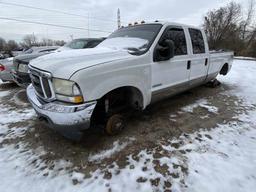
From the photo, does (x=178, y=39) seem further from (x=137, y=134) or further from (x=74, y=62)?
(x=74, y=62)

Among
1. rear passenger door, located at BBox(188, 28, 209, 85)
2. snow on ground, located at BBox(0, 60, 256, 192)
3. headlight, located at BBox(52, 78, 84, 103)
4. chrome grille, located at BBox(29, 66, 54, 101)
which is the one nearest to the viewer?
snow on ground, located at BBox(0, 60, 256, 192)

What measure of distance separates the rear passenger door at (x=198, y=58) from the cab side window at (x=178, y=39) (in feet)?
1.12

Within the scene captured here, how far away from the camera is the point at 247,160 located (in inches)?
98.2

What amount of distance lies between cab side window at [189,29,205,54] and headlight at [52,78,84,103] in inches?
124

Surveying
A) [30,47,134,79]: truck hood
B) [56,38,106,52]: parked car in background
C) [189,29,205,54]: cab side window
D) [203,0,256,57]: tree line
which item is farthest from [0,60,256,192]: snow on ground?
[203,0,256,57]: tree line

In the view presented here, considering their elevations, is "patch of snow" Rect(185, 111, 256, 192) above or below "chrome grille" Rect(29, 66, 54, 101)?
below

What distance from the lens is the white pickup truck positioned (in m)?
2.33

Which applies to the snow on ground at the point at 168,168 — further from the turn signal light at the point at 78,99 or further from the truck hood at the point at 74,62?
the truck hood at the point at 74,62

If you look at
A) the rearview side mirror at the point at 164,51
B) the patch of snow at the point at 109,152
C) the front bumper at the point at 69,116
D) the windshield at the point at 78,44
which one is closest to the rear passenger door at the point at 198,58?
the rearview side mirror at the point at 164,51

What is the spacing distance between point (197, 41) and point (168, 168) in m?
3.38

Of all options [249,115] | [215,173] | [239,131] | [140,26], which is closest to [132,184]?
[215,173]

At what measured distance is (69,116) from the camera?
7.56ft

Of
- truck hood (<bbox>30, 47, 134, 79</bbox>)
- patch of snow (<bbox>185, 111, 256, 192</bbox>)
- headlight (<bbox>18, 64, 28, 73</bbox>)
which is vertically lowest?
patch of snow (<bbox>185, 111, 256, 192</bbox>)

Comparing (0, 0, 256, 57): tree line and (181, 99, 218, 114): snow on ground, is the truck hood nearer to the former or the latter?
(181, 99, 218, 114): snow on ground
